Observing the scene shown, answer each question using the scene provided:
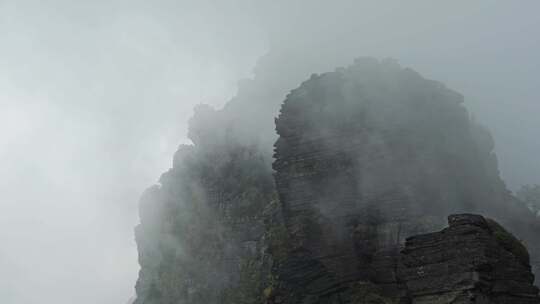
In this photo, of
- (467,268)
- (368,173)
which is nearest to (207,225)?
(368,173)

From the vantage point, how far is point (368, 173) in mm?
43156

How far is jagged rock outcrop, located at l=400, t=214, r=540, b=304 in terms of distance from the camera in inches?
855

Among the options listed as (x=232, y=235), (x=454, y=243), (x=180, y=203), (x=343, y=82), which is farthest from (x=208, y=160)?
(x=454, y=243)

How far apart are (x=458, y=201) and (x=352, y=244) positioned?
9053 millimetres

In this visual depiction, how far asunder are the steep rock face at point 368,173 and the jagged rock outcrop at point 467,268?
1338 cm

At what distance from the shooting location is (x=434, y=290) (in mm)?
22391

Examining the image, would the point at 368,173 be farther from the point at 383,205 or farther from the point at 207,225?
the point at 207,225

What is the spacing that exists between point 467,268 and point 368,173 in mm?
21316

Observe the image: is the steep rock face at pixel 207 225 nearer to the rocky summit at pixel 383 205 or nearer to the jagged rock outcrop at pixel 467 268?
the rocky summit at pixel 383 205

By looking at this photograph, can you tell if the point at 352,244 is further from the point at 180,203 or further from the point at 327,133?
the point at 180,203

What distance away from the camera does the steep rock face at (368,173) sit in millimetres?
40000

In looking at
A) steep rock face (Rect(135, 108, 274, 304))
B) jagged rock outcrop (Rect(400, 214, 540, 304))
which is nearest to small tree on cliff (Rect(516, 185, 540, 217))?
steep rock face (Rect(135, 108, 274, 304))

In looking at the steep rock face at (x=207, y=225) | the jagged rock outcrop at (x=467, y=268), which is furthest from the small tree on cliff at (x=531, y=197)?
the jagged rock outcrop at (x=467, y=268)

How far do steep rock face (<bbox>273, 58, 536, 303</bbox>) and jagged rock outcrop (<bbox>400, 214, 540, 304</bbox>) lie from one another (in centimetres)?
1338
